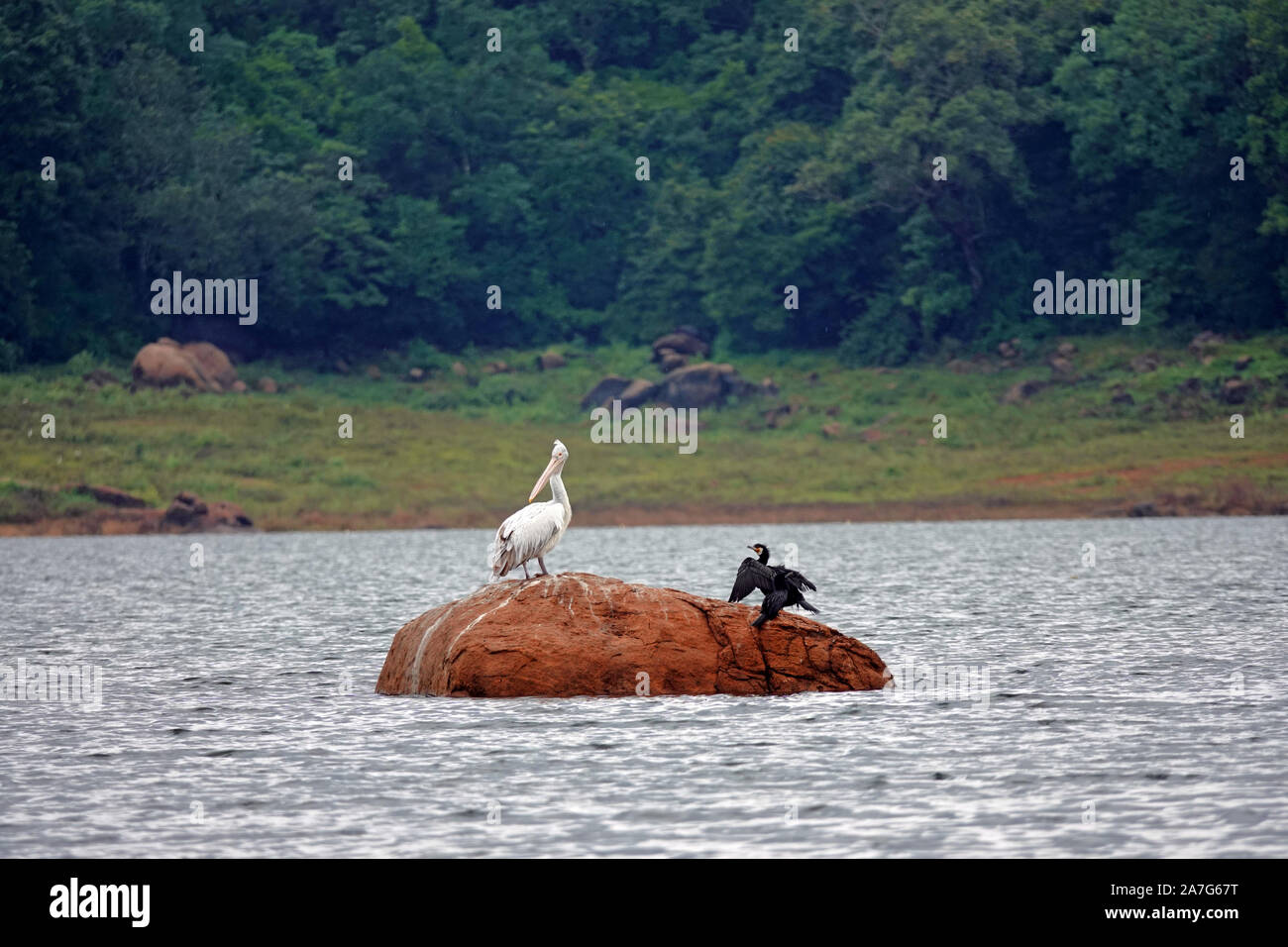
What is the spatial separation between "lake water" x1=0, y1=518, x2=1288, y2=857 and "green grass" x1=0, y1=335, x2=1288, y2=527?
129 ft

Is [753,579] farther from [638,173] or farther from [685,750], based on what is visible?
[638,173]

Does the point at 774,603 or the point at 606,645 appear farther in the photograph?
the point at 606,645

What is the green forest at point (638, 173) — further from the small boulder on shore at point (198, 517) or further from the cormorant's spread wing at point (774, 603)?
the cormorant's spread wing at point (774, 603)

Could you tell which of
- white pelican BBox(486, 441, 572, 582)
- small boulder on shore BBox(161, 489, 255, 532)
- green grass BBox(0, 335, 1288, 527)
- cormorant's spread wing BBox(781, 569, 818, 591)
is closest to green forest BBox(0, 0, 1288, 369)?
green grass BBox(0, 335, 1288, 527)

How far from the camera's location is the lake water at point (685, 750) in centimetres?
1680

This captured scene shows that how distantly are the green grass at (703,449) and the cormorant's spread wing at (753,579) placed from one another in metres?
57.2

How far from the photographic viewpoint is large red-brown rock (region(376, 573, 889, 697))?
81.5ft

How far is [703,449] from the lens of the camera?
89625 millimetres

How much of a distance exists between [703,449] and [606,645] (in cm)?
6490

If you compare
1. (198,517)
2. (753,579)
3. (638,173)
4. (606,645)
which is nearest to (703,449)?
(198,517)

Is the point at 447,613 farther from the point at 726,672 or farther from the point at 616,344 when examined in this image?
the point at 616,344
